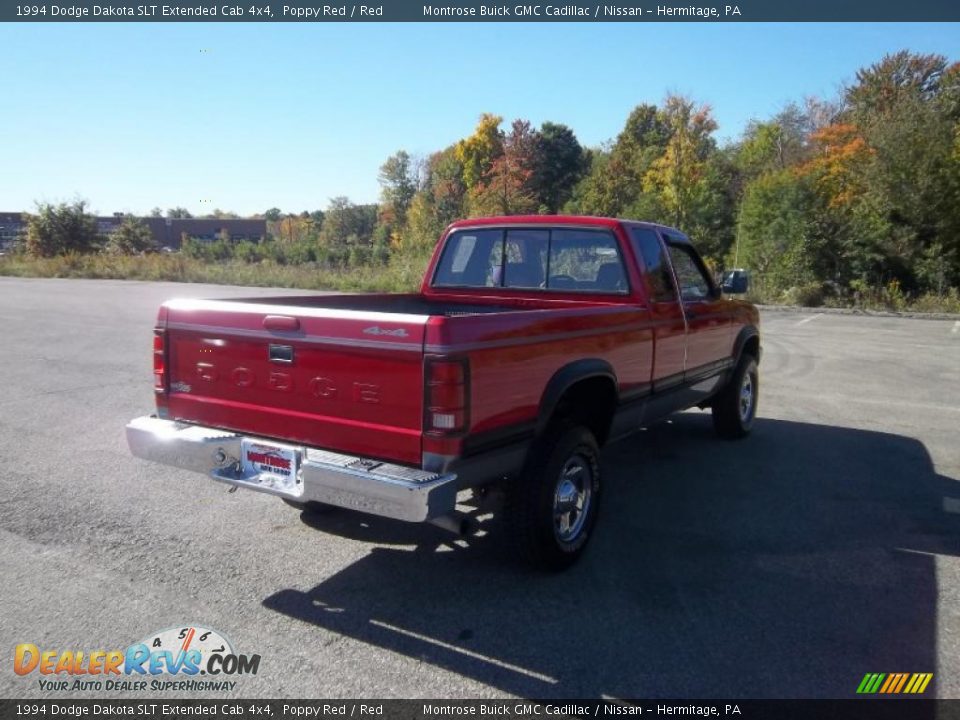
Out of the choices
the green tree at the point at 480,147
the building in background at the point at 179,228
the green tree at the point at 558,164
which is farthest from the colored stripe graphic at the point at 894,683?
the building in background at the point at 179,228

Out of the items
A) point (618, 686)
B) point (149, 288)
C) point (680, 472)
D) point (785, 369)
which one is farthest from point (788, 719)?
point (149, 288)

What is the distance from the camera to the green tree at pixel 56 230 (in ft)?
155

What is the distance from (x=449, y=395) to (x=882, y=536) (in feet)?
10.2

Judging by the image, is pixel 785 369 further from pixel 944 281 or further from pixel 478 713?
pixel 944 281

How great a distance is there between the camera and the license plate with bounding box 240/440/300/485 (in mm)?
3361

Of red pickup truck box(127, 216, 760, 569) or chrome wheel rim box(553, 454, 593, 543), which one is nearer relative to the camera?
red pickup truck box(127, 216, 760, 569)

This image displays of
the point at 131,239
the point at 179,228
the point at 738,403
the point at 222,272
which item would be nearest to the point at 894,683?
the point at 738,403

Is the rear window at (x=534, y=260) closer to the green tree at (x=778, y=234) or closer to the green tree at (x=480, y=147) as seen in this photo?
the green tree at (x=778, y=234)

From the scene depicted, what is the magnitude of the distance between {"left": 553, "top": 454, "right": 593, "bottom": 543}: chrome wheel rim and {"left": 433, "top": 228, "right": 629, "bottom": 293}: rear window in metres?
1.45

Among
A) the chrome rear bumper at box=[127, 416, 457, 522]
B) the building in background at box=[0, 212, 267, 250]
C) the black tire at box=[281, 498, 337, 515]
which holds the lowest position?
the black tire at box=[281, 498, 337, 515]

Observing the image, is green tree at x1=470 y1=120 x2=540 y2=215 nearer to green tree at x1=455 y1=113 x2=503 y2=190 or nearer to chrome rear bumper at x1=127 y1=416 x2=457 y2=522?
green tree at x1=455 y1=113 x2=503 y2=190

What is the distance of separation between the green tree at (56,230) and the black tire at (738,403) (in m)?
Result: 49.7

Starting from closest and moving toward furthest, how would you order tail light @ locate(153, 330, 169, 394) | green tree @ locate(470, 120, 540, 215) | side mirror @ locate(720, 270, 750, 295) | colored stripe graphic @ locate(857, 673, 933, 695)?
1. colored stripe graphic @ locate(857, 673, 933, 695)
2. tail light @ locate(153, 330, 169, 394)
3. side mirror @ locate(720, 270, 750, 295)
4. green tree @ locate(470, 120, 540, 215)

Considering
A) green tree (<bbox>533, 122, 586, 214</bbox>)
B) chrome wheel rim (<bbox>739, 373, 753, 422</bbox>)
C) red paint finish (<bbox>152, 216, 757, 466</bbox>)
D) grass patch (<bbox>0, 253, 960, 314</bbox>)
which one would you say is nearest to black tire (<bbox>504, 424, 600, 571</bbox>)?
red paint finish (<bbox>152, 216, 757, 466</bbox>)
